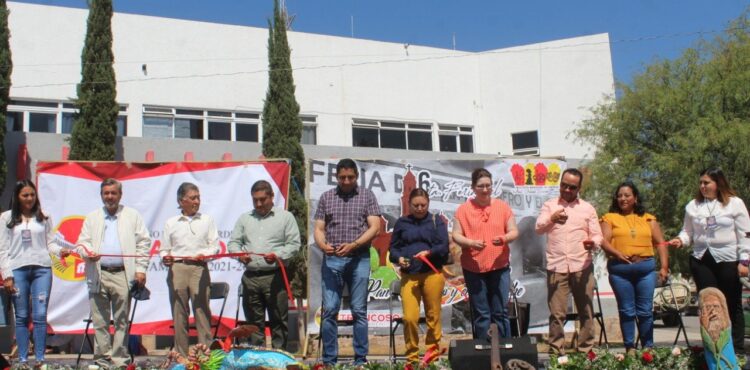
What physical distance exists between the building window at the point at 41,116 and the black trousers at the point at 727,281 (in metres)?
13.0

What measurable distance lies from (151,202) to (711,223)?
594cm

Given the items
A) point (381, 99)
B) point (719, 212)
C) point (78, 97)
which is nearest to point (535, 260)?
point (719, 212)

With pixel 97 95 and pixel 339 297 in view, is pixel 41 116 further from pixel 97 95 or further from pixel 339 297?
pixel 339 297

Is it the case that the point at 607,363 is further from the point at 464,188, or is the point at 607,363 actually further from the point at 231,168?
the point at 231,168

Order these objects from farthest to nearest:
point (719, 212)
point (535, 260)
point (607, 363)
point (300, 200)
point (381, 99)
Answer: point (381, 99), point (300, 200), point (535, 260), point (719, 212), point (607, 363)

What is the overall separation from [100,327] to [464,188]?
4.22 meters

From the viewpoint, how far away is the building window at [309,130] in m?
19.2

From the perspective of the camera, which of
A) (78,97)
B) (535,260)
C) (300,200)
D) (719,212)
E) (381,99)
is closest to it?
(719,212)

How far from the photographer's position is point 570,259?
6562 mm

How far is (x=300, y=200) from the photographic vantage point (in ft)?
54.7

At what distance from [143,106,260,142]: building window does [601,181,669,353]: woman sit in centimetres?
1289

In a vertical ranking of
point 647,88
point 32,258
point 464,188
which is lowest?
point 32,258

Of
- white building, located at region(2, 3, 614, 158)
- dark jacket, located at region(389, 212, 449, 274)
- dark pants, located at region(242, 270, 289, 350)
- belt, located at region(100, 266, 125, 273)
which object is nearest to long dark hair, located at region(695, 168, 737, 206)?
dark jacket, located at region(389, 212, 449, 274)

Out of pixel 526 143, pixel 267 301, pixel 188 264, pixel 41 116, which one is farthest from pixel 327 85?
pixel 267 301
